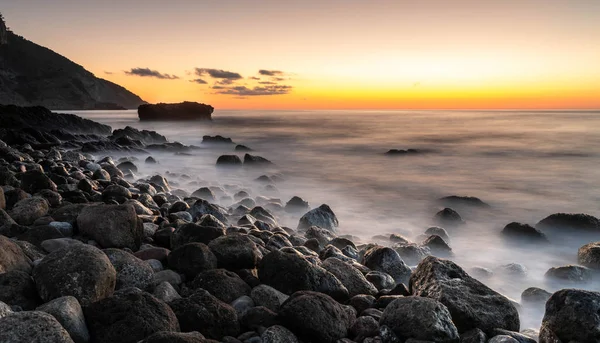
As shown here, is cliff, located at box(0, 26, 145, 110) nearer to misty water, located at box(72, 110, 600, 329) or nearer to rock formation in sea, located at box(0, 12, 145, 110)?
rock formation in sea, located at box(0, 12, 145, 110)

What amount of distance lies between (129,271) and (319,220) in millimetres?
5084

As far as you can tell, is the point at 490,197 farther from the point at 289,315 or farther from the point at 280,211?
the point at 289,315

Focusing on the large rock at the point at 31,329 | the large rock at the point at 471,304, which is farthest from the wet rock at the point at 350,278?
the large rock at the point at 31,329

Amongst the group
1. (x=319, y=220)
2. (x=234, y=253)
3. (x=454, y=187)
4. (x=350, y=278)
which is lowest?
(x=454, y=187)

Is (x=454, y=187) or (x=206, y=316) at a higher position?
(x=206, y=316)

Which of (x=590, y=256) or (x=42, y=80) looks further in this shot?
(x=42, y=80)

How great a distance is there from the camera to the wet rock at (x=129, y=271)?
3.07m

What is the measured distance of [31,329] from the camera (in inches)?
79.7

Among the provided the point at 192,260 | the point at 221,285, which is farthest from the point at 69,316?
the point at 192,260

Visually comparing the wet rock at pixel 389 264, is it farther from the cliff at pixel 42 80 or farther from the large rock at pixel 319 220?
the cliff at pixel 42 80

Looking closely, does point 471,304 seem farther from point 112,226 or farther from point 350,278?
point 112,226

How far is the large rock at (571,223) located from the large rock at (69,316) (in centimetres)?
848

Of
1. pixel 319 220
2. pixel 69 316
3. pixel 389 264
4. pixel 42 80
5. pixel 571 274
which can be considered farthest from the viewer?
pixel 42 80

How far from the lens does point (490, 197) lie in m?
12.6
